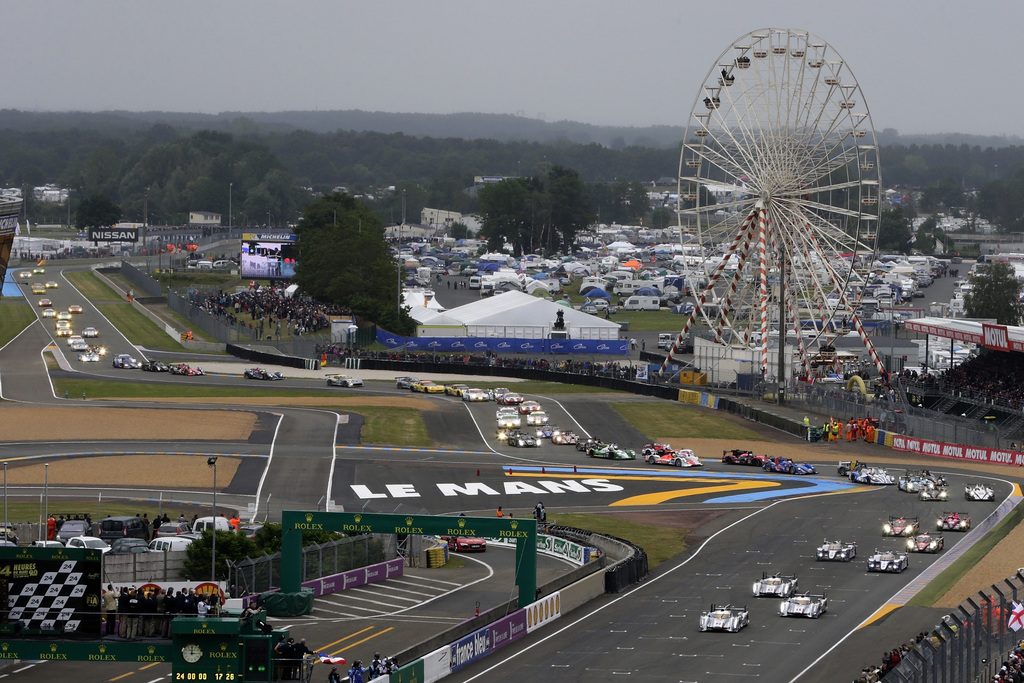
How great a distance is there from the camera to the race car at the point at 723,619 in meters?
41.2

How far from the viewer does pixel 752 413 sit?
290ft

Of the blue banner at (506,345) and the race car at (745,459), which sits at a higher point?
the blue banner at (506,345)

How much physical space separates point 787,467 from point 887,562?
21.8 meters

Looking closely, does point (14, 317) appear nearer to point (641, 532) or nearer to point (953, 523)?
point (641, 532)

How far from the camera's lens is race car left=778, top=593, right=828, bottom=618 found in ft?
142

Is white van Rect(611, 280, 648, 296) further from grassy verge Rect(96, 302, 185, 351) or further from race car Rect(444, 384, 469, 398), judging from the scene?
race car Rect(444, 384, 469, 398)

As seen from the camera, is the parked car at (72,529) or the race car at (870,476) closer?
the parked car at (72,529)

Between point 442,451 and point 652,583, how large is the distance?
29547mm

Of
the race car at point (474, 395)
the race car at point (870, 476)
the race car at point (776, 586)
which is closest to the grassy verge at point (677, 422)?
the race car at point (474, 395)

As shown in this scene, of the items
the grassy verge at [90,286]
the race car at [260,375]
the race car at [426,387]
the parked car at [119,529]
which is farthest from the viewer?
the grassy verge at [90,286]

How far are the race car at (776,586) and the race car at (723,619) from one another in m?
3.80

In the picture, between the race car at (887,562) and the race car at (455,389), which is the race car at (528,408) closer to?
the race car at (455,389)

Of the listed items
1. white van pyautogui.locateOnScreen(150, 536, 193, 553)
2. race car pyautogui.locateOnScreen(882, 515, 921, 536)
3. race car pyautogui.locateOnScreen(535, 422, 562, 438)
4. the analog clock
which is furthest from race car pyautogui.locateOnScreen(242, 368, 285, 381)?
the analog clock

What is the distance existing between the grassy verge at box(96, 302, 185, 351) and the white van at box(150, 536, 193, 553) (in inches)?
3007
